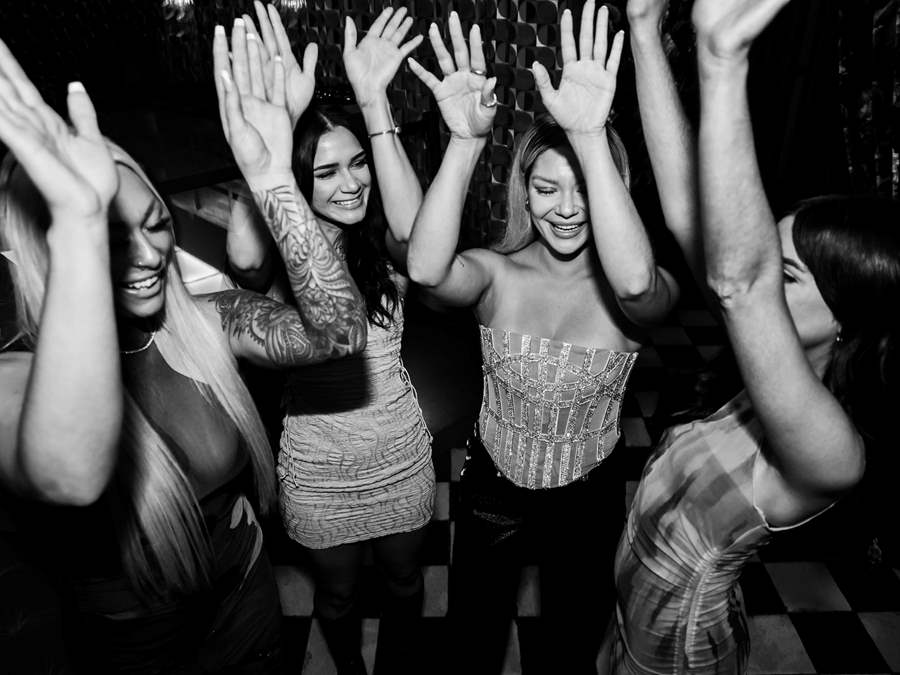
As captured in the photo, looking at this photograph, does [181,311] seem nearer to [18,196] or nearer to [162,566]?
[18,196]

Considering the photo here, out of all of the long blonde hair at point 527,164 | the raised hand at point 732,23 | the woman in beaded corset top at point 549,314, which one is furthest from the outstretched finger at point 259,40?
the raised hand at point 732,23

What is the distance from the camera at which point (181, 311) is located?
4.17 feet

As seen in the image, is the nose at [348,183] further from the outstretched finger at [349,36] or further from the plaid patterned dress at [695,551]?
the plaid patterned dress at [695,551]

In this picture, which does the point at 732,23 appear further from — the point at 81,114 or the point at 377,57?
the point at 377,57

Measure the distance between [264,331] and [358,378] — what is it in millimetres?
394

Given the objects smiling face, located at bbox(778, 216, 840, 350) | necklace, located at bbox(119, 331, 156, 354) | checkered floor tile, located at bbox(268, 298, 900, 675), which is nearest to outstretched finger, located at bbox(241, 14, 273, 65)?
necklace, located at bbox(119, 331, 156, 354)

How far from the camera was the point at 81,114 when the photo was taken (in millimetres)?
872

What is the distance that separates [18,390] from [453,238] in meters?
0.89

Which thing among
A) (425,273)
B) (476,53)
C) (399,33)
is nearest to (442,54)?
(476,53)

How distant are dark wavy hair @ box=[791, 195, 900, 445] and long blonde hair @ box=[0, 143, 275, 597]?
114cm

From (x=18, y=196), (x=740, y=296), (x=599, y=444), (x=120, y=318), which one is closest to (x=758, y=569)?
(x=599, y=444)

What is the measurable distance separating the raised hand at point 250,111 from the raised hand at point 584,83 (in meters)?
0.57

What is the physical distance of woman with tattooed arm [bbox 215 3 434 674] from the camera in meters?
1.67

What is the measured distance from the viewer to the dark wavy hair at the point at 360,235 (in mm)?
1719
